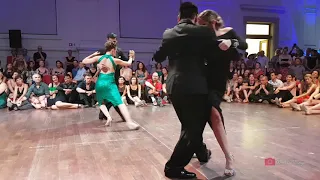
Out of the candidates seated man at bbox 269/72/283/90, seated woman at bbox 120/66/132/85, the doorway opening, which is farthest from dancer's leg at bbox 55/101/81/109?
Result: the doorway opening

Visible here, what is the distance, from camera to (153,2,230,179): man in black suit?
2.38 metres

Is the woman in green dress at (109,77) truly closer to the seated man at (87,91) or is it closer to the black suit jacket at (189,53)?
the black suit jacket at (189,53)

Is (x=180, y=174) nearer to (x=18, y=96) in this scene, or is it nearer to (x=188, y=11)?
(x=188, y=11)

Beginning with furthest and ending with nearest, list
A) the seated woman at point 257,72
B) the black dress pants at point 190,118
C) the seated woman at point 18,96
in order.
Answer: the seated woman at point 257,72 < the seated woman at point 18,96 < the black dress pants at point 190,118

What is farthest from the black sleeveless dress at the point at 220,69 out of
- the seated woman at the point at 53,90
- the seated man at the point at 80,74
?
the seated man at the point at 80,74

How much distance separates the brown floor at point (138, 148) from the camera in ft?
9.44

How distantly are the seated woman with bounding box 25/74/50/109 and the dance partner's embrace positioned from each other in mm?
5717

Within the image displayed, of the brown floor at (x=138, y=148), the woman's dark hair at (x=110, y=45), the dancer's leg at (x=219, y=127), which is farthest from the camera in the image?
the woman's dark hair at (x=110, y=45)

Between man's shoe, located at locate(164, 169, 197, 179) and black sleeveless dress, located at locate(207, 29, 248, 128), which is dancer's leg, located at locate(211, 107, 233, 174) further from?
man's shoe, located at locate(164, 169, 197, 179)

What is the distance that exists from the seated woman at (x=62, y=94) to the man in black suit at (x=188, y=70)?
5.37m

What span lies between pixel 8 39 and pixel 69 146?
7.78m

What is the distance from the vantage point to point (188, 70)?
2.43 meters

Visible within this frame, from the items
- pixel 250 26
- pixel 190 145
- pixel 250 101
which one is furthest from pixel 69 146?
pixel 250 26

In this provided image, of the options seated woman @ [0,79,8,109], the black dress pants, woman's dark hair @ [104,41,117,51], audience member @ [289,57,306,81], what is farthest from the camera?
audience member @ [289,57,306,81]
